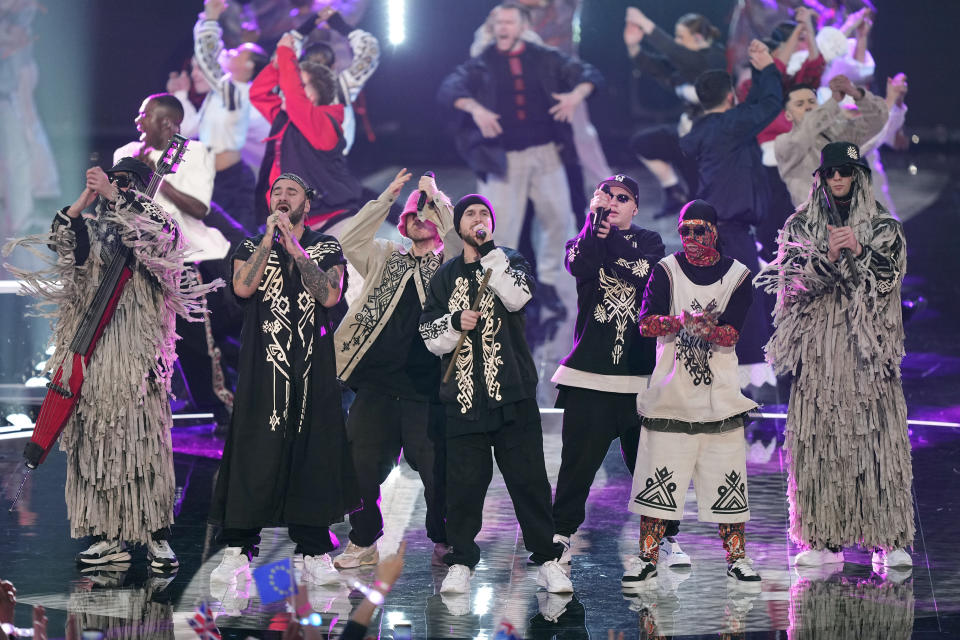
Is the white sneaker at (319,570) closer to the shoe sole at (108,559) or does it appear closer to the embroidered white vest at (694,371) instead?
the shoe sole at (108,559)

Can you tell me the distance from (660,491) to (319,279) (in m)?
1.58

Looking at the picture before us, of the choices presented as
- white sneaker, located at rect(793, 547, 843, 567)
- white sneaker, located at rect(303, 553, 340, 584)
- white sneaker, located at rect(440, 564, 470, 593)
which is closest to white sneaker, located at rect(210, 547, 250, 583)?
white sneaker, located at rect(303, 553, 340, 584)

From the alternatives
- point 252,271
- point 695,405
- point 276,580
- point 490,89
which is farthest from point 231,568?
point 490,89

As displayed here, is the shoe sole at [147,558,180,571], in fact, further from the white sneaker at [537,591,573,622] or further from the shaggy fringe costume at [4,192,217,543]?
the white sneaker at [537,591,573,622]

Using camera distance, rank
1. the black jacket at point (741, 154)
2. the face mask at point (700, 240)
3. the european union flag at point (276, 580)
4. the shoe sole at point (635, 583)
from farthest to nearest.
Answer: the black jacket at point (741, 154) < the face mask at point (700, 240) < the shoe sole at point (635, 583) < the european union flag at point (276, 580)

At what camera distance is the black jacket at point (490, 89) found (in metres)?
9.12

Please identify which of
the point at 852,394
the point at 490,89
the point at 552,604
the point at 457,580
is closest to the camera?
the point at 552,604

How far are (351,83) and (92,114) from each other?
1937 mm

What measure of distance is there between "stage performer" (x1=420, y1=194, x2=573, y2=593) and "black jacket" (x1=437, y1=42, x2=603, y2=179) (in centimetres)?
437

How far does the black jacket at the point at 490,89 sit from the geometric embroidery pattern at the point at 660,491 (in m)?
4.60

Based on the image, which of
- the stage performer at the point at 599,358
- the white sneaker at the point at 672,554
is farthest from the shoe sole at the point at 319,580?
the white sneaker at the point at 672,554

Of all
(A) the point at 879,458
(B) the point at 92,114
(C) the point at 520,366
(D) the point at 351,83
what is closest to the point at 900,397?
(A) the point at 879,458

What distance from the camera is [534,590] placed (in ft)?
15.8

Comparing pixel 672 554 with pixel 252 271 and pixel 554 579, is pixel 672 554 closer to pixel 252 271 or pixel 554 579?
pixel 554 579
